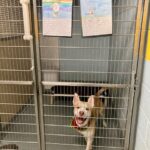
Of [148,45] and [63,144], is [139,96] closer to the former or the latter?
[148,45]

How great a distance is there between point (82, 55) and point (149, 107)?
26.0 inches

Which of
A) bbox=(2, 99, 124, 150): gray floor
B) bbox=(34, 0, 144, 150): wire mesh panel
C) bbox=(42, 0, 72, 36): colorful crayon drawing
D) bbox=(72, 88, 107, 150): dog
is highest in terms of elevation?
bbox=(42, 0, 72, 36): colorful crayon drawing

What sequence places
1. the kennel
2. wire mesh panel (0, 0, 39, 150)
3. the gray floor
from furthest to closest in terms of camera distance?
the gray floor < wire mesh panel (0, 0, 39, 150) < the kennel

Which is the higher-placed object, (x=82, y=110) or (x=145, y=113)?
(x=145, y=113)

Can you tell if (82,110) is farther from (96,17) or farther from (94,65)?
(96,17)

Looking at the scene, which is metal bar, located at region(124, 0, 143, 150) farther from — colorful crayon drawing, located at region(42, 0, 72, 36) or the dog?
colorful crayon drawing, located at region(42, 0, 72, 36)

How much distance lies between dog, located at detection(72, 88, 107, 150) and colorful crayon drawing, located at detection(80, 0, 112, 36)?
58 cm

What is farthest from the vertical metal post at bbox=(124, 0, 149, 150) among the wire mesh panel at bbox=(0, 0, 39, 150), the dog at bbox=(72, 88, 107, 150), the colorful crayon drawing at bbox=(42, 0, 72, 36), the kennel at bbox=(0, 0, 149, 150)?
the wire mesh panel at bbox=(0, 0, 39, 150)

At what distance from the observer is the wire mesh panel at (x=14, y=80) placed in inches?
66.6

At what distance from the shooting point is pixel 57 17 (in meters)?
1.42

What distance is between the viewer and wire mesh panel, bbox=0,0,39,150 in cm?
169

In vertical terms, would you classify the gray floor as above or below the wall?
below

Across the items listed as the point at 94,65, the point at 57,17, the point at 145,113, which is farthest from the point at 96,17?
the point at 145,113

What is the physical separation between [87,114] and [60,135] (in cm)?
39
